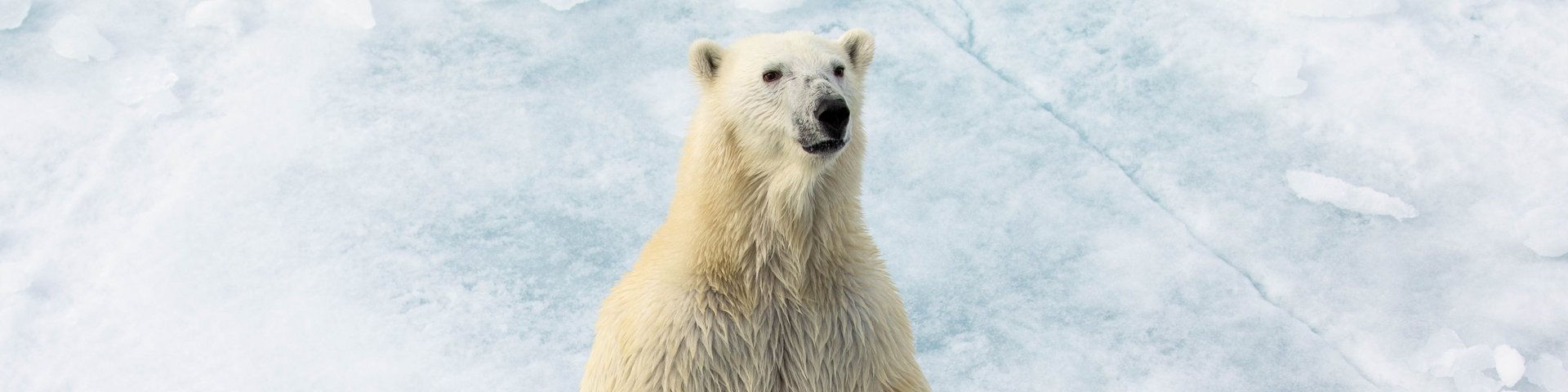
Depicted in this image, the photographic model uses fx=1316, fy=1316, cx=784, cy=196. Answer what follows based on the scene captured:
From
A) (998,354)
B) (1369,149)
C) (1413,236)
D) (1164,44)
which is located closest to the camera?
(998,354)

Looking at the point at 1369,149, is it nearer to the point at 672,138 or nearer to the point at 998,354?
the point at 998,354

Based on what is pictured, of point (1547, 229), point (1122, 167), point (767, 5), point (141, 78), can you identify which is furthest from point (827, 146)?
point (141, 78)

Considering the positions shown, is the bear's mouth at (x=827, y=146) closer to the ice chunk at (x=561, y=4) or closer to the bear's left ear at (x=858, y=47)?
the bear's left ear at (x=858, y=47)

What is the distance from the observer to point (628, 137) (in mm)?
5098

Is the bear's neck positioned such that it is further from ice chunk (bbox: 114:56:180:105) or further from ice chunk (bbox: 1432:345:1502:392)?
ice chunk (bbox: 114:56:180:105)

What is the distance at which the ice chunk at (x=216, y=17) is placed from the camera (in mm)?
5645

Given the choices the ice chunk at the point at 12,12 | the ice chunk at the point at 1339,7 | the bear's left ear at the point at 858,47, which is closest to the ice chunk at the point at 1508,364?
the ice chunk at the point at 1339,7

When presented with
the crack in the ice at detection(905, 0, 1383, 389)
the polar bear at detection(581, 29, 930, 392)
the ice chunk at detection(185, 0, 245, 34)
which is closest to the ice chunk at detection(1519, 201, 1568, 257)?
the crack in the ice at detection(905, 0, 1383, 389)

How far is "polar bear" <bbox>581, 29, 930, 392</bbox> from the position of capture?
2.58 metres

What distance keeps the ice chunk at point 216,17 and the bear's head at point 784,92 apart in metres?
3.67

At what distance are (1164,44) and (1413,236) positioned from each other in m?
1.32

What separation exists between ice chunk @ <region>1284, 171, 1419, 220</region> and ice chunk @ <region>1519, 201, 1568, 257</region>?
0.42 m

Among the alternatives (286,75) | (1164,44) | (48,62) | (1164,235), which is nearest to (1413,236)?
(1164,235)

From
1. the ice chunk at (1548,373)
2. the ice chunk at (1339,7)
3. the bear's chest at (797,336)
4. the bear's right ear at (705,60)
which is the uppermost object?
the bear's right ear at (705,60)
